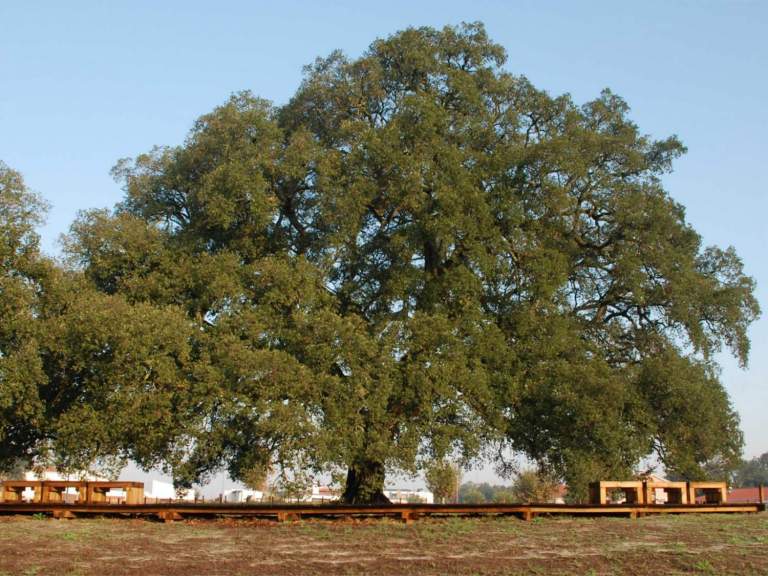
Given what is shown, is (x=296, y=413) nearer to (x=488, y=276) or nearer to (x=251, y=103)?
(x=488, y=276)

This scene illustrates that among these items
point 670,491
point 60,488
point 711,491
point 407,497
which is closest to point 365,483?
point 60,488

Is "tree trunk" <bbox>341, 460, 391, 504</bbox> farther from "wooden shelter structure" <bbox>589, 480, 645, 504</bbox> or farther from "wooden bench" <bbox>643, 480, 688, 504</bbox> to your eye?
"wooden bench" <bbox>643, 480, 688, 504</bbox>

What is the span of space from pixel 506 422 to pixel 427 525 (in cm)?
673

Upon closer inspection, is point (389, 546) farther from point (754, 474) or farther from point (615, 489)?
point (754, 474)

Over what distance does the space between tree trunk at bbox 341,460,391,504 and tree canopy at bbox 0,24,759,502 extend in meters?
0.14

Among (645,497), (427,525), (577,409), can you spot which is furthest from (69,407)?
(645,497)

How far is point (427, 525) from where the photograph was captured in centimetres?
2275

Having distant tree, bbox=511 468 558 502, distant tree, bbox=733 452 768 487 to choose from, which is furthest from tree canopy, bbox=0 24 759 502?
distant tree, bbox=733 452 768 487

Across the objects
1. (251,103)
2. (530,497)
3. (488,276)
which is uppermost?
(251,103)

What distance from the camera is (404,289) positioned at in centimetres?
2898

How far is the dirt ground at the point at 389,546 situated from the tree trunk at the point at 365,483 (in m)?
4.17

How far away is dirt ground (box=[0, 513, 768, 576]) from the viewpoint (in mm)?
15523

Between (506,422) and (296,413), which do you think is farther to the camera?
(506,422)

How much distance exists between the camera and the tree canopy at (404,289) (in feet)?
84.5
